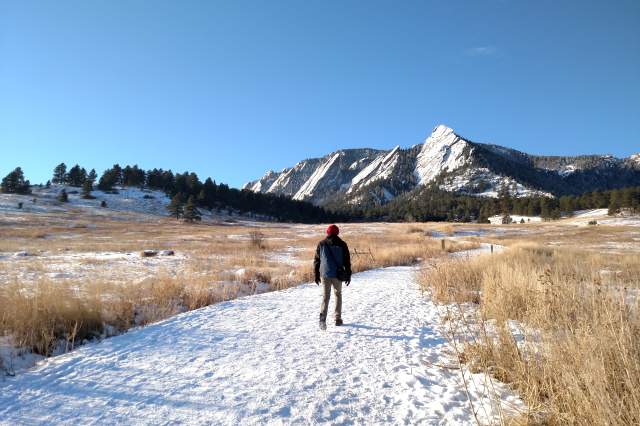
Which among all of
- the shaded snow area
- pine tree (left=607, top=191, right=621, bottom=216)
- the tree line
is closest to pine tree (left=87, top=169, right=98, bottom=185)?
the tree line

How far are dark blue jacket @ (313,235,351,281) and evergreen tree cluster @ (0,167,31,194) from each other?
102m

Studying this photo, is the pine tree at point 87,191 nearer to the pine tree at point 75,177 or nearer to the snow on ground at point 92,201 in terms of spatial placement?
the snow on ground at point 92,201

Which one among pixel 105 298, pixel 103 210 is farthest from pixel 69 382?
pixel 103 210

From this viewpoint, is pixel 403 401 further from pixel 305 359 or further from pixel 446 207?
pixel 446 207

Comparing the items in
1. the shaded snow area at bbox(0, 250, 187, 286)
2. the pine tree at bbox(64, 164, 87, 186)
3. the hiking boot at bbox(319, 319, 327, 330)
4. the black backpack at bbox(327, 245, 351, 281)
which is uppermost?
the pine tree at bbox(64, 164, 87, 186)

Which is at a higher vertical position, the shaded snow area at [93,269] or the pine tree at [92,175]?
the pine tree at [92,175]

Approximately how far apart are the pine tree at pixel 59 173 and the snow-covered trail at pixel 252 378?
119m

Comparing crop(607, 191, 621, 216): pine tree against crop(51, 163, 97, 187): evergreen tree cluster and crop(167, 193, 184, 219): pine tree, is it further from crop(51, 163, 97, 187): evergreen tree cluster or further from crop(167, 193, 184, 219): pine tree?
crop(51, 163, 97, 187): evergreen tree cluster

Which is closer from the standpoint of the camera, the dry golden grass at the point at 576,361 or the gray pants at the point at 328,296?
the dry golden grass at the point at 576,361

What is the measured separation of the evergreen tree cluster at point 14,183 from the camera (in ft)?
252

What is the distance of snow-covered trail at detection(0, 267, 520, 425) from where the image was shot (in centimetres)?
345

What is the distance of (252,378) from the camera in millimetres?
4266

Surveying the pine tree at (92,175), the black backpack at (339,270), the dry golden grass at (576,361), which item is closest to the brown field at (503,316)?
the dry golden grass at (576,361)

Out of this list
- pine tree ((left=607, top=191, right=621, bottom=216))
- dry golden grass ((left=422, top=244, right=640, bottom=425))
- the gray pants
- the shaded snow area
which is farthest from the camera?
pine tree ((left=607, top=191, right=621, bottom=216))
